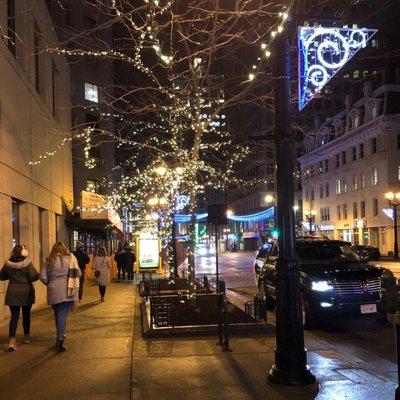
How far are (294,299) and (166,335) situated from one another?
12.4 feet

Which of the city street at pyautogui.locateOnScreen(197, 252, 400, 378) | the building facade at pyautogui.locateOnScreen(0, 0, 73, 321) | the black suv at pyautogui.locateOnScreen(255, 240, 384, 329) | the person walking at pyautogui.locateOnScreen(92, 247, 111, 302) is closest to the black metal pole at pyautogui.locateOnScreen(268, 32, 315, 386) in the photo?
the city street at pyautogui.locateOnScreen(197, 252, 400, 378)

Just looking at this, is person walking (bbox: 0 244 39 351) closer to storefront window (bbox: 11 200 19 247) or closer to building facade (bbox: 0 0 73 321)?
building facade (bbox: 0 0 73 321)

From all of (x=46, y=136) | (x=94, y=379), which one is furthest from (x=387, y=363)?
(x=46, y=136)

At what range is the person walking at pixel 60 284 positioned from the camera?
29.0 ft

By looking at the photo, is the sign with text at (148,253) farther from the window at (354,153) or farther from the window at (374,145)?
the window at (354,153)

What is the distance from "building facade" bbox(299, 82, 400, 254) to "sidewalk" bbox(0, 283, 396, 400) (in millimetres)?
33682

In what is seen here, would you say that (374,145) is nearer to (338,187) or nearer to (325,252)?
(338,187)

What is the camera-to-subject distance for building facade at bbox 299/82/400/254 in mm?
48594

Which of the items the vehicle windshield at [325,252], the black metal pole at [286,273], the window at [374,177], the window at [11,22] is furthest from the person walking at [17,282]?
the window at [374,177]

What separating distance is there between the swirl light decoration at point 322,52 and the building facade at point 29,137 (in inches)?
168

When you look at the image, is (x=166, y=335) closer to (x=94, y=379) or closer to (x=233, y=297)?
(x=94, y=379)

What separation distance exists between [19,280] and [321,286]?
18.9 feet

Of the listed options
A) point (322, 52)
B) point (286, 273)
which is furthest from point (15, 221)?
point (286, 273)

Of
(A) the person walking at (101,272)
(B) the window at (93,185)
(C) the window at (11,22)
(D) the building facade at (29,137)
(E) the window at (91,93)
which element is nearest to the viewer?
(D) the building facade at (29,137)
